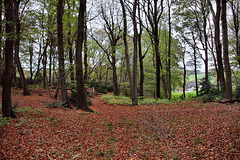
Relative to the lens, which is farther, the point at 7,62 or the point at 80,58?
the point at 80,58

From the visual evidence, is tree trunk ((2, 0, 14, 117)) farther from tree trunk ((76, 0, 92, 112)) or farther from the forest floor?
tree trunk ((76, 0, 92, 112))

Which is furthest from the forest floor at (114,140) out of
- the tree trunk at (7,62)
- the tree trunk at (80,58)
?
the tree trunk at (80,58)

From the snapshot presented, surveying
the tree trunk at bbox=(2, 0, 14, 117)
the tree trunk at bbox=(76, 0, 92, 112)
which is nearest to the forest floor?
the tree trunk at bbox=(2, 0, 14, 117)

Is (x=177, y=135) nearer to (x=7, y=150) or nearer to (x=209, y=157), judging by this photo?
(x=209, y=157)

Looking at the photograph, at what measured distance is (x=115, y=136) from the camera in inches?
208

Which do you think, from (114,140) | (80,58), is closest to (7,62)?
(80,58)

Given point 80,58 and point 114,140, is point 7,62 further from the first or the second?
point 114,140

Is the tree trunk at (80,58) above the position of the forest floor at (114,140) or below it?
above

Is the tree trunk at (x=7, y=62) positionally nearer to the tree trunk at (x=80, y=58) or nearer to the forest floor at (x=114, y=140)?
the forest floor at (x=114, y=140)

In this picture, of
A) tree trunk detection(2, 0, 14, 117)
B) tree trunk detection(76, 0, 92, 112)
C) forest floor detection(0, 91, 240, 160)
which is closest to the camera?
forest floor detection(0, 91, 240, 160)

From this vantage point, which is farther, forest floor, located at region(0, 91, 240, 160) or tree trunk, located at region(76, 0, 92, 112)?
tree trunk, located at region(76, 0, 92, 112)

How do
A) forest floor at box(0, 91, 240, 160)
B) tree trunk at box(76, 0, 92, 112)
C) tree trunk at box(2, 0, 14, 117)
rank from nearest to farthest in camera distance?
forest floor at box(0, 91, 240, 160), tree trunk at box(2, 0, 14, 117), tree trunk at box(76, 0, 92, 112)

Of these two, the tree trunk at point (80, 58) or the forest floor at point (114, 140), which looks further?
the tree trunk at point (80, 58)

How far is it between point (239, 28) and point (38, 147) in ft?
69.9
